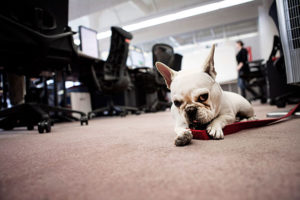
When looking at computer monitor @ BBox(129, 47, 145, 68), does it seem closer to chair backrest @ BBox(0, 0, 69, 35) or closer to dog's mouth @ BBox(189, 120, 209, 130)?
chair backrest @ BBox(0, 0, 69, 35)

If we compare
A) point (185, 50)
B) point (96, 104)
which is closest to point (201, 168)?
point (96, 104)

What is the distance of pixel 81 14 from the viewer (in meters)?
5.93

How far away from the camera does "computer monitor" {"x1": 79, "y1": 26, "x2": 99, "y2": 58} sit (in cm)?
315

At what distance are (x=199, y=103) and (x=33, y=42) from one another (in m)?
1.48

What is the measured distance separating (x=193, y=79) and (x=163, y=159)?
34 centimetres

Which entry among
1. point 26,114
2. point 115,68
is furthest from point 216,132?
point 115,68

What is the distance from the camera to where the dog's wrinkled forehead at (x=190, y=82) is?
68cm

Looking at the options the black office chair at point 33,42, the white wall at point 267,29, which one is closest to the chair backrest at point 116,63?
the black office chair at point 33,42

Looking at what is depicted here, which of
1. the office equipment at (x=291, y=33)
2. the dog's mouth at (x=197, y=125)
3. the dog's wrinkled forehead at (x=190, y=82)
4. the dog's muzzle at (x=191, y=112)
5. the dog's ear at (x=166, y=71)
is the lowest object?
the dog's mouth at (x=197, y=125)

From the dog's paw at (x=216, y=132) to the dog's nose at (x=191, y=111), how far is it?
0.10 m

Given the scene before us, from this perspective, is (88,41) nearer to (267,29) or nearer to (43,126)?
(43,126)

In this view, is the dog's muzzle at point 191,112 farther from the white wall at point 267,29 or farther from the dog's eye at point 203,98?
the white wall at point 267,29

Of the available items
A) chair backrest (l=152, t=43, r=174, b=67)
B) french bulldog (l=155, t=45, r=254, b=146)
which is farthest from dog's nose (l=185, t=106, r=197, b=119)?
chair backrest (l=152, t=43, r=174, b=67)

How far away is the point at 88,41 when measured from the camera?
333 centimetres
